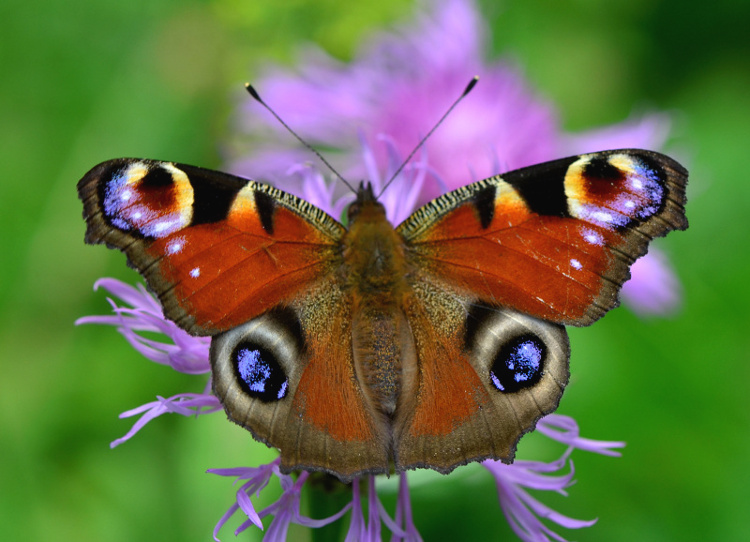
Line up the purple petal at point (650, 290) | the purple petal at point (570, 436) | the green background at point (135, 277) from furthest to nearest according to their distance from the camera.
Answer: the purple petal at point (650, 290)
the green background at point (135, 277)
the purple petal at point (570, 436)

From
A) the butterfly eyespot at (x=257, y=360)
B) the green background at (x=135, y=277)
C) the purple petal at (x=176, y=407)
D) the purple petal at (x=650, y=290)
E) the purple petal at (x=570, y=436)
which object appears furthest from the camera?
the purple petal at (x=650, y=290)

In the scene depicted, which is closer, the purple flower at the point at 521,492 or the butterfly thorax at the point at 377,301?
the butterfly thorax at the point at 377,301

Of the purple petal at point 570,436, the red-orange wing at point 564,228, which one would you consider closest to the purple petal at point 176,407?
the red-orange wing at point 564,228

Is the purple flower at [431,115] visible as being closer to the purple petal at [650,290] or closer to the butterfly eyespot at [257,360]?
the purple petal at [650,290]

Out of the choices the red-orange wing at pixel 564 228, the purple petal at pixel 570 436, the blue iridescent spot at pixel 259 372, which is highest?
the red-orange wing at pixel 564 228

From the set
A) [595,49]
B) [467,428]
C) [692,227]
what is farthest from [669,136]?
[467,428]

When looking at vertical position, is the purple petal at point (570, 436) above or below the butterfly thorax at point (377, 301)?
below

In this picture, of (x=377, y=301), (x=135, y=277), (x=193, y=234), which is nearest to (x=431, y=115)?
(x=135, y=277)
